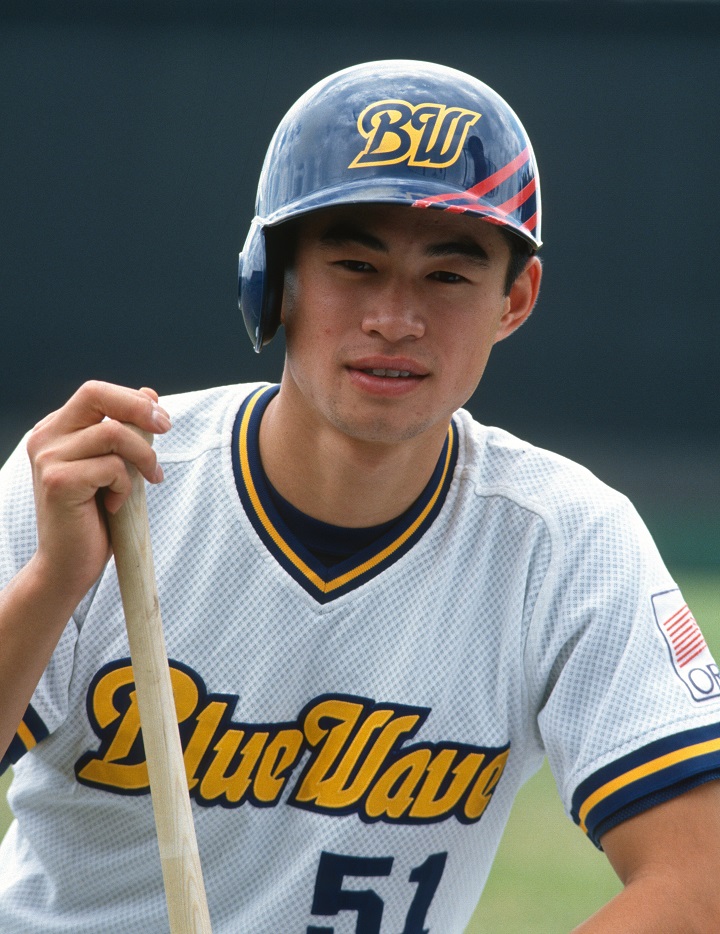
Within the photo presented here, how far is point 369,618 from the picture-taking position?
7.51 feet

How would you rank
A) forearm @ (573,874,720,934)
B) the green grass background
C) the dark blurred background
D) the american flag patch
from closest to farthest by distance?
forearm @ (573,874,720,934) → the american flag patch → the green grass background → the dark blurred background

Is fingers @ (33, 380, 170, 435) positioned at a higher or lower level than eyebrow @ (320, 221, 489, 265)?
lower

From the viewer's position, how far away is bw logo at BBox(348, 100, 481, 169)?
214 centimetres

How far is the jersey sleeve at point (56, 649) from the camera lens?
2.11 meters

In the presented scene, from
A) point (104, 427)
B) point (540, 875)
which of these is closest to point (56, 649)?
point (104, 427)

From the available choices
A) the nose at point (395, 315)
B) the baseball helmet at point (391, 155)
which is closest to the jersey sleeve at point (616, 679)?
the nose at point (395, 315)

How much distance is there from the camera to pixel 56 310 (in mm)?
8688

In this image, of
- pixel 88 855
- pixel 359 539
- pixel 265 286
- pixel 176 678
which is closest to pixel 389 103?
pixel 265 286

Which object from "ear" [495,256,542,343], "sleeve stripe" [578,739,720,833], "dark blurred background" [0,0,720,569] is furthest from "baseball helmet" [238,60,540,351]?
"dark blurred background" [0,0,720,569]

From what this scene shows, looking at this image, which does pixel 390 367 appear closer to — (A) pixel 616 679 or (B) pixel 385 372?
(B) pixel 385 372

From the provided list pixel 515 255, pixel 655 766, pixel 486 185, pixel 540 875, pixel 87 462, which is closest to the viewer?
pixel 87 462

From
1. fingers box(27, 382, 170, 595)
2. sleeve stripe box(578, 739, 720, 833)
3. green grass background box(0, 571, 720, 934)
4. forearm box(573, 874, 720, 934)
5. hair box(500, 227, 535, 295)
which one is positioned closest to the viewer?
fingers box(27, 382, 170, 595)

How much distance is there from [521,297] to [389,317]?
0.43 meters

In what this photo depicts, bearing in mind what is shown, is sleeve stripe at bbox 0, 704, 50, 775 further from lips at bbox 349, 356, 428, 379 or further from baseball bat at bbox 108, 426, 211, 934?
Answer: lips at bbox 349, 356, 428, 379
